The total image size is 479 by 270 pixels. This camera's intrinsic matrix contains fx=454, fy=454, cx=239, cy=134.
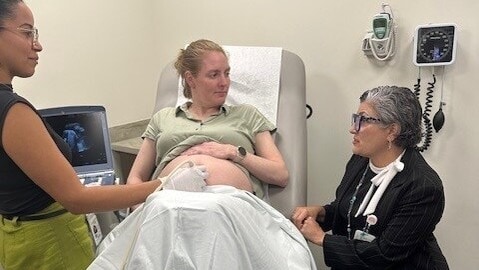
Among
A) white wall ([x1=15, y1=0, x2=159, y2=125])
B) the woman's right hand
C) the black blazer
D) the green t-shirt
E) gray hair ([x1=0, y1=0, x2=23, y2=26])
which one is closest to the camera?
gray hair ([x1=0, y1=0, x2=23, y2=26])

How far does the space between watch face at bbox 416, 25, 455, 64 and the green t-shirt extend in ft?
2.09

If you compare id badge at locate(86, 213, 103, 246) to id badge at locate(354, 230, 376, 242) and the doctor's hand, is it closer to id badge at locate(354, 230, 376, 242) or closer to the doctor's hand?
the doctor's hand

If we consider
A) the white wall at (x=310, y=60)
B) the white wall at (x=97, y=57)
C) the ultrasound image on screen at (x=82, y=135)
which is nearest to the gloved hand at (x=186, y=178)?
the ultrasound image on screen at (x=82, y=135)

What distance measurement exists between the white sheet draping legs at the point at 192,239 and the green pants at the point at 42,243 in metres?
0.15

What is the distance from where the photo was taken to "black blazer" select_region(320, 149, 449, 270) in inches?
50.9

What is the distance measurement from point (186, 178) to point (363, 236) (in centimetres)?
58

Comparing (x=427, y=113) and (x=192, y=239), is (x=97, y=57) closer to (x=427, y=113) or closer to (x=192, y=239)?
(x=192, y=239)

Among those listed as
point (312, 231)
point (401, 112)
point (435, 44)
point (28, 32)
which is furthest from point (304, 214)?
point (28, 32)

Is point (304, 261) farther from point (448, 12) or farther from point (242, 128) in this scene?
point (448, 12)

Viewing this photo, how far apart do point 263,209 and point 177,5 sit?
1522 millimetres

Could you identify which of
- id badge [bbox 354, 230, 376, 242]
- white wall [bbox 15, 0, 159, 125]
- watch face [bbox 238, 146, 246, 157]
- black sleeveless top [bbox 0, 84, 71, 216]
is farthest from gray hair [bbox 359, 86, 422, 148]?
white wall [bbox 15, 0, 159, 125]

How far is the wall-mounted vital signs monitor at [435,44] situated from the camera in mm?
1666

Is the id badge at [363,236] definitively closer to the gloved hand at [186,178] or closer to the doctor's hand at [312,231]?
the doctor's hand at [312,231]

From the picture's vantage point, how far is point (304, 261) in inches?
52.7
